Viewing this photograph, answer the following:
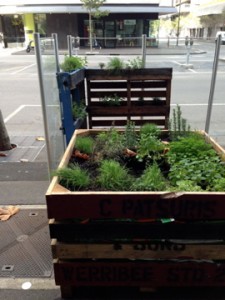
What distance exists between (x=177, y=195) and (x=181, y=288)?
885 mm

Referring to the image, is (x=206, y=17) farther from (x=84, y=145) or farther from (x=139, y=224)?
(x=139, y=224)

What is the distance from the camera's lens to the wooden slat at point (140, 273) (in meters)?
2.32

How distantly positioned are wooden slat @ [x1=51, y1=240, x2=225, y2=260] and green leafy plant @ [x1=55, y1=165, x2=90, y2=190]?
422 mm

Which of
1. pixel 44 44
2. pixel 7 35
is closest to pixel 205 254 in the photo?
pixel 44 44

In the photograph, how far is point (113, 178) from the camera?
2.39m

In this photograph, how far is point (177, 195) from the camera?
2133 mm

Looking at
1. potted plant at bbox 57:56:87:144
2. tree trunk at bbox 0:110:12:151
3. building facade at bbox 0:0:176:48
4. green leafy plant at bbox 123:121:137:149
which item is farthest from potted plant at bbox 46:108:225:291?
building facade at bbox 0:0:176:48

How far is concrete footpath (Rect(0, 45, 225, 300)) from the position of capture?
247 cm

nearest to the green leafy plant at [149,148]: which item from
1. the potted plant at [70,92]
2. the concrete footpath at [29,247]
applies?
the concrete footpath at [29,247]

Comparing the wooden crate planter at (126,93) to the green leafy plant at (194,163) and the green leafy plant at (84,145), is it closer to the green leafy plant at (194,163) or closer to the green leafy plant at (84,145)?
the green leafy plant at (84,145)

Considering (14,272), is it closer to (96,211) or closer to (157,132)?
(96,211)

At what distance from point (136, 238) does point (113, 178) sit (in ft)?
1.54

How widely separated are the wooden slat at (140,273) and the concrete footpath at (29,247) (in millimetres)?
141

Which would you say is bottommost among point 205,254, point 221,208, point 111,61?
point 205,254
